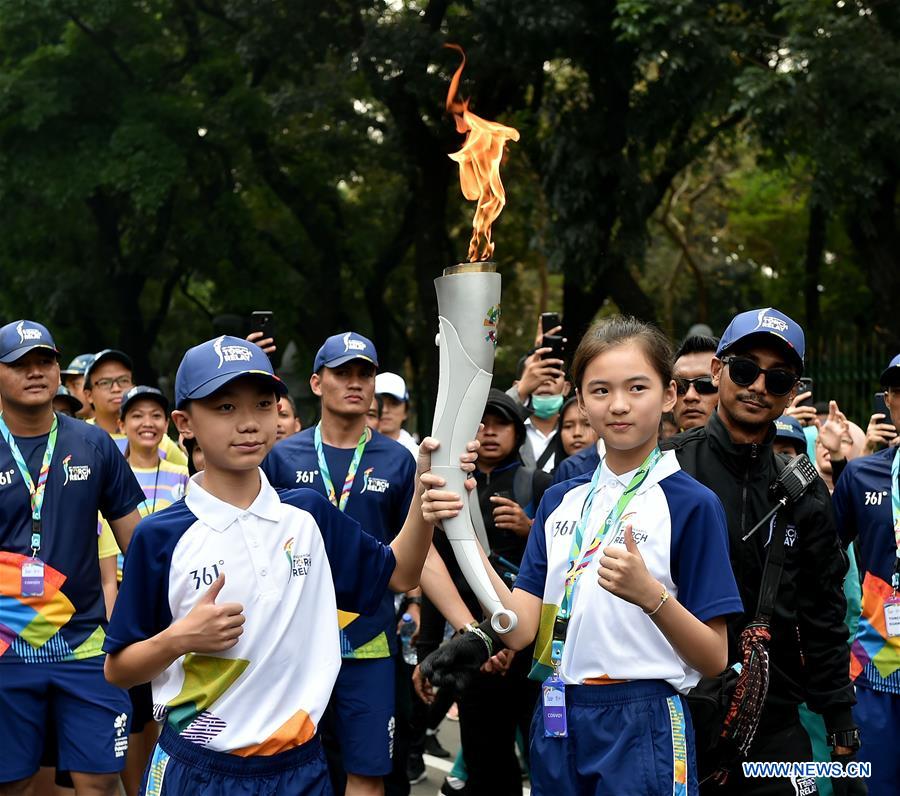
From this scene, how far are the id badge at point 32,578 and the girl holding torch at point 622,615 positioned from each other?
2.38m

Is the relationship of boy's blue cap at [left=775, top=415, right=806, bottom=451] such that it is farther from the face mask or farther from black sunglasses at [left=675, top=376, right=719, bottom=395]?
the face mask

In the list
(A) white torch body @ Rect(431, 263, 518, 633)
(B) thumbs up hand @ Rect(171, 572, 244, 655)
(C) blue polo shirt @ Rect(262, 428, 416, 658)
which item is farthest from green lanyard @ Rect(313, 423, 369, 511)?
(B) thumbs up hand @ Rect(171, 572, 244, 655)

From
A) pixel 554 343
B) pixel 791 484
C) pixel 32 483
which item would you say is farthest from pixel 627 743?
pixel 32 483

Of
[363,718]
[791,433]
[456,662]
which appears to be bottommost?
[363,718]

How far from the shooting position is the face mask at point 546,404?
28.0ft

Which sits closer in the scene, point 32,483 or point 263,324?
point 32,483

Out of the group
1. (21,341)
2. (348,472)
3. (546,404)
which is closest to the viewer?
(21,341)

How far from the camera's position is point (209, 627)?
10.7 feet

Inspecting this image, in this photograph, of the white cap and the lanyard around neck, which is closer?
the lanyard around neck

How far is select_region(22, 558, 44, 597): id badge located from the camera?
5.41m

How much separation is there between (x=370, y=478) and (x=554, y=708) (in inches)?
103

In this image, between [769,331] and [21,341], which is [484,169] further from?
[21,341]

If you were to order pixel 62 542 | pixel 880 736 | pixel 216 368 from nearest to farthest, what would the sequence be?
pixel 216 368, pixel 880 736, pixel 62 542

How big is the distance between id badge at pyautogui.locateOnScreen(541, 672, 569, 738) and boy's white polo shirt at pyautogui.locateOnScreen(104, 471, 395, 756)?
597mm
